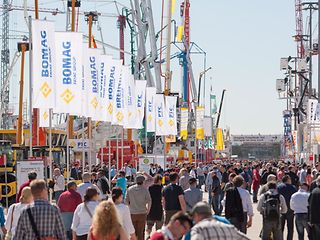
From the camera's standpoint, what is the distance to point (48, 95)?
22266mm

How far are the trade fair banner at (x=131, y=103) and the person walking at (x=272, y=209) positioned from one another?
1726 cm

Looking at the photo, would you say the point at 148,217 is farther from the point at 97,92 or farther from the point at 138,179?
the point at 97,92

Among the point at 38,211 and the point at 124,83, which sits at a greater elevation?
the point at 124,83

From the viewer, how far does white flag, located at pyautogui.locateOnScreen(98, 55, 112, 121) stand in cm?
2809

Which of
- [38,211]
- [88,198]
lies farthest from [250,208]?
[38,211]

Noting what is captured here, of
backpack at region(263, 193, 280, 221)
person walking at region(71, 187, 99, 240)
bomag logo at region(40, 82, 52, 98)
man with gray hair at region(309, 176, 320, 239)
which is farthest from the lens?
bomag logo at region(40, 82, 52, 98)

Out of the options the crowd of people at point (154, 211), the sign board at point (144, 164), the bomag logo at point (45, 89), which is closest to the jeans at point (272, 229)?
the crowd of people at point (154, 211)

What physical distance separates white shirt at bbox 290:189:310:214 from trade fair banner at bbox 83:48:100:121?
11.3 meters

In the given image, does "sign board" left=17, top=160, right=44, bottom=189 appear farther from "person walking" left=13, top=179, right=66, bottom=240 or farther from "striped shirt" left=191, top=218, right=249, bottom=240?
"striped shirt" left=191, top=218, right=249, bottom=240

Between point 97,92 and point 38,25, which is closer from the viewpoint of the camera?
point 38,25

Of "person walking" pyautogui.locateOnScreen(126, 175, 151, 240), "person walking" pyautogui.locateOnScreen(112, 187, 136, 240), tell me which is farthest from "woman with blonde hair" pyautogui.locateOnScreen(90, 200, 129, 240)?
"person walking" pyautogui.locateOnScreen(126, 175, 151, 240)

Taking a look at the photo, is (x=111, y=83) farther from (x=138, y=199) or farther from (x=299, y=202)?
(x=299, y=202)

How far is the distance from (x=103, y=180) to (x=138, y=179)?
6.23 meters

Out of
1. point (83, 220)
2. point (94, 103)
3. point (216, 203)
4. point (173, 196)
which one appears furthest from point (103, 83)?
point (83, 220)
